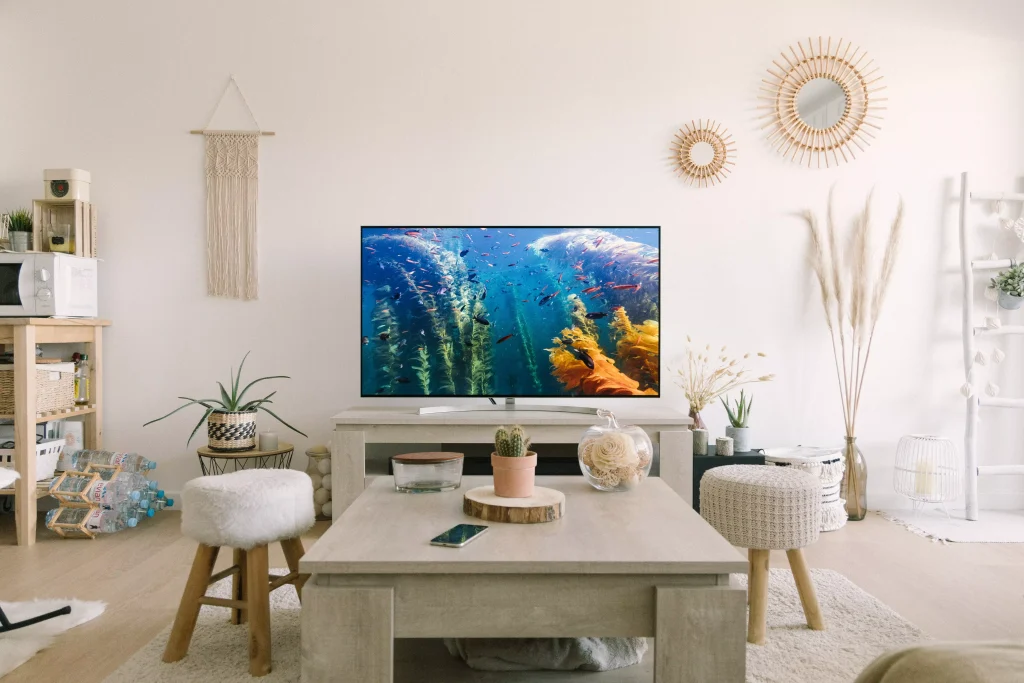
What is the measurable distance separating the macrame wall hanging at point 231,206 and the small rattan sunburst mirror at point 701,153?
2.11 metres

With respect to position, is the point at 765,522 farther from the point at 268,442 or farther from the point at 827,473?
the point at 268,442

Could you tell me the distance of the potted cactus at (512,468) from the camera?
210 cm

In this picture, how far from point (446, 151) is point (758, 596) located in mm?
2651

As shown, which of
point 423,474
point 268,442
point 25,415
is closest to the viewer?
point 423,474

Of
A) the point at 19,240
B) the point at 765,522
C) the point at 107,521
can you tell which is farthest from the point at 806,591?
the point at 19,240

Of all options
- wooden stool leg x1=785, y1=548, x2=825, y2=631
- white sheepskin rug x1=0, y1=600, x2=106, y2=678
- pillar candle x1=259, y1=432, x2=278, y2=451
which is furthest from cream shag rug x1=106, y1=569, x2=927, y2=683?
pillar candle x1=259, y1=432, x2=278, y2=451

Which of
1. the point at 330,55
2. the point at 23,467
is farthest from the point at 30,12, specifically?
the point at 23,467

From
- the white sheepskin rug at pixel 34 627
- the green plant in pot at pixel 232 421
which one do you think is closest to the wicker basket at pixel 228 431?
the green plant in pot at pixel 232 421

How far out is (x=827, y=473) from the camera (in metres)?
3.66

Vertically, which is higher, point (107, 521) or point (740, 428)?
point (740, 428)

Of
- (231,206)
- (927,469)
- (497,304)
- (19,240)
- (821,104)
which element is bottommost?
(927,469)

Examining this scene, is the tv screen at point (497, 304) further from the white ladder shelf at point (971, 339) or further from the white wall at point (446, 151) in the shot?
the white ladder shelf at point (971, 339)

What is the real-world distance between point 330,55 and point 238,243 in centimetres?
107

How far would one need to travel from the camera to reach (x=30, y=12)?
4031mm
